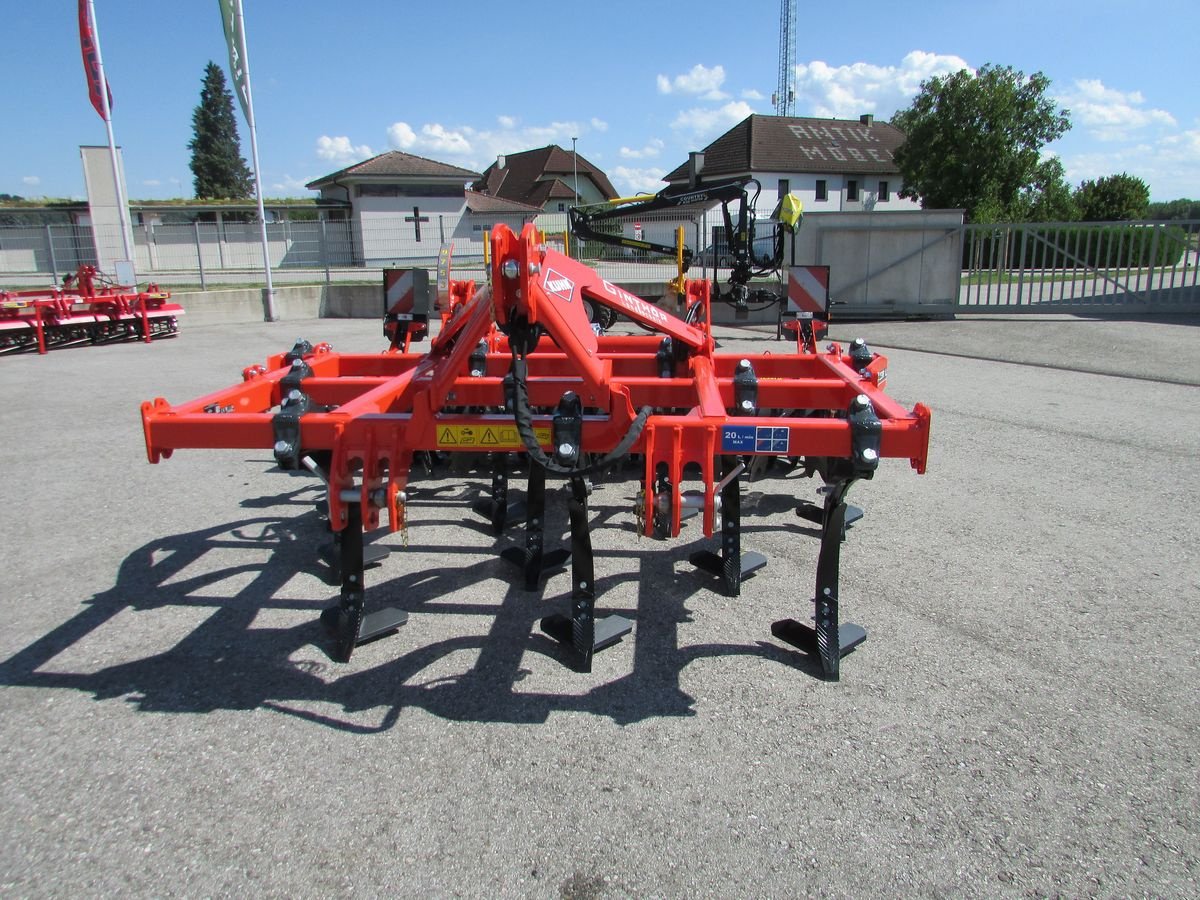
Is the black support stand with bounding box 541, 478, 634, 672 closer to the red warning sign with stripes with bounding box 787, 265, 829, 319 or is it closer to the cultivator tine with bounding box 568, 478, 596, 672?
the cultivator tine with bounding box 568, 478, 596, 672

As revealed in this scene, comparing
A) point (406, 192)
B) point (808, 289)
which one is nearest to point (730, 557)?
point (808, 289)

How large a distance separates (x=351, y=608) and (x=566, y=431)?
1324 mm

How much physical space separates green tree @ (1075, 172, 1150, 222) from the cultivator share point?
41.1 meters

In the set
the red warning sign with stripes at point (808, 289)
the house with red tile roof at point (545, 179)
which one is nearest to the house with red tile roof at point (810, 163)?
the house with red tile roof at point (545, 179)

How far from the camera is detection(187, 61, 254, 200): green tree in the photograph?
6775 centimetres

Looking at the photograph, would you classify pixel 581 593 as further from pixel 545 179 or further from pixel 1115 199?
pixel 545 179

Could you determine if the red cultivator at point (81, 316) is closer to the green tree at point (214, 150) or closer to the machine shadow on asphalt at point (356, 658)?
the machine shadow on asphalt at point (356, 658)

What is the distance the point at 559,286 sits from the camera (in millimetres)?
2924

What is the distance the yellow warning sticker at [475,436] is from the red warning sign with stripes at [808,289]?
4.17 meters

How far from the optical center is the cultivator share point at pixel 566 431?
9.01ft

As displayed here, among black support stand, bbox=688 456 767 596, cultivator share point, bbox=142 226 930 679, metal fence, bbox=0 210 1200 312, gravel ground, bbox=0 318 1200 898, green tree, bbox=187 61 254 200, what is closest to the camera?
gravel ground, bbox=0 318 1200 898

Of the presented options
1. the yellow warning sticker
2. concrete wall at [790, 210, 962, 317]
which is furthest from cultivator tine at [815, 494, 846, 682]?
concrete wall at [790, 210, 962, 317]

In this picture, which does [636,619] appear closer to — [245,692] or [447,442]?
[447,442]

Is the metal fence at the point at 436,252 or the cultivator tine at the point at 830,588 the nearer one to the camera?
the cultivator tine at the point at 830,588
